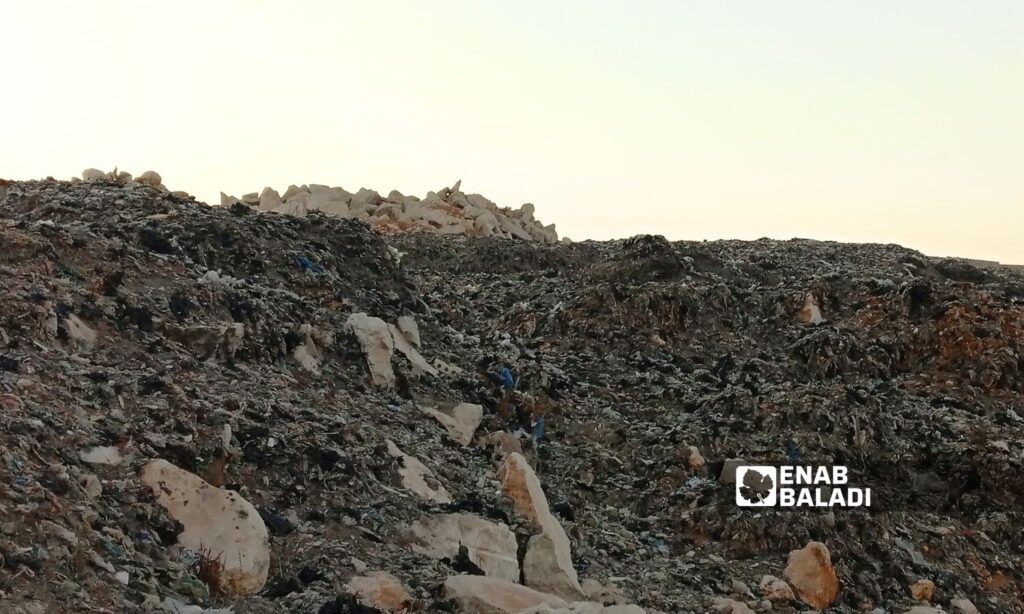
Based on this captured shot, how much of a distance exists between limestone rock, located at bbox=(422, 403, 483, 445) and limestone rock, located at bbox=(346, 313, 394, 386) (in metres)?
0.47

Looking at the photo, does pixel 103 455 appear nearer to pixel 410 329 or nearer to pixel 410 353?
pixel 410 353

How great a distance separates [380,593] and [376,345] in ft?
11.3

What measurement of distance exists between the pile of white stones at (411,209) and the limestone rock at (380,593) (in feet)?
41.1

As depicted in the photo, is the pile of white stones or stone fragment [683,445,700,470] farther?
the pile of white stones

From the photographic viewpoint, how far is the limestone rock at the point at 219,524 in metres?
4.29

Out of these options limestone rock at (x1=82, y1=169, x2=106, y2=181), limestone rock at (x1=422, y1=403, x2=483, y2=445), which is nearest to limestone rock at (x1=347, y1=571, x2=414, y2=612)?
limestone rock at (x1=422, y1=403, x2=483, y2=445)

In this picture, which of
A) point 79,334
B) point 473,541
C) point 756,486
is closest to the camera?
point 473,541

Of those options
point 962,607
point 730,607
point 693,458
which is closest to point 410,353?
point 693,458

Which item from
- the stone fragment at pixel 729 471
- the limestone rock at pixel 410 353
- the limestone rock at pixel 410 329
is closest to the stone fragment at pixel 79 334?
the limestone rock at pixel 410 353

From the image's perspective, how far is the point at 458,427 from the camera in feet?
23.4

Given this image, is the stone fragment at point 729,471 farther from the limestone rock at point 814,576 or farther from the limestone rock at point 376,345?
the limestone rock at point 376,345

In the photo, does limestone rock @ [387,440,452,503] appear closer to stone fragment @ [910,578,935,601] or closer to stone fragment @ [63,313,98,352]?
stone fragment @ [63,313,98,352]

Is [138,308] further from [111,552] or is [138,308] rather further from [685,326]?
[685,326]

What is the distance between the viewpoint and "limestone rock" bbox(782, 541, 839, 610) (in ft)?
18.7
